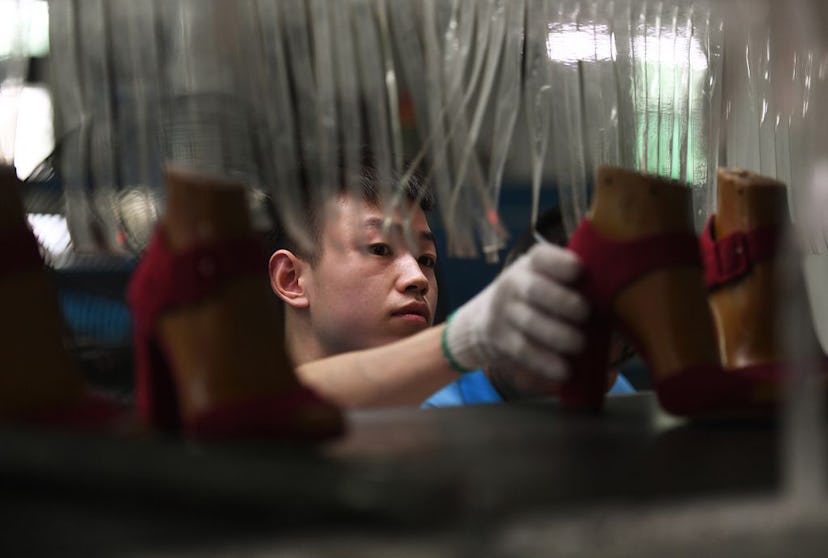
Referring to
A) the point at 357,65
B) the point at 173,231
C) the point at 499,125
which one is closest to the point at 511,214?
the point at 499,125

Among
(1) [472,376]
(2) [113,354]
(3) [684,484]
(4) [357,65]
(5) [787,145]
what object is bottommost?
(1) [472,376]

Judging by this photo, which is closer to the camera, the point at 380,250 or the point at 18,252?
the point at 18,252

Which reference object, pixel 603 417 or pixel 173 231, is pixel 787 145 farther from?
pixel 173 231

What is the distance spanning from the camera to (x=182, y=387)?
58 centimetres

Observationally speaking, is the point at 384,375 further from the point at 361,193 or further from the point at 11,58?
the point at 11,58

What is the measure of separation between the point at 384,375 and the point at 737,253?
463 mm

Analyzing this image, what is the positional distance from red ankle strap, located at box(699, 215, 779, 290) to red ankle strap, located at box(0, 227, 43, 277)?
1.66 feet

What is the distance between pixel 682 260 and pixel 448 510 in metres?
0.39

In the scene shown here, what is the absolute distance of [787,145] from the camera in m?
1.03

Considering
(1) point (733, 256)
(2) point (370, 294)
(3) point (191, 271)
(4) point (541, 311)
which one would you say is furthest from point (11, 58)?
(2) point (370, 294)

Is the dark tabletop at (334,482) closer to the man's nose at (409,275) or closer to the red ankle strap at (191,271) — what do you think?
the red ankle strap at (191,271)

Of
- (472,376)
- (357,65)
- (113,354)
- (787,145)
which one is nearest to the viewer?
(357,65)

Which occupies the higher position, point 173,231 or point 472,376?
point 173,231

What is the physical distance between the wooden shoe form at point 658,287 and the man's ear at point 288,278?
0.89 m
